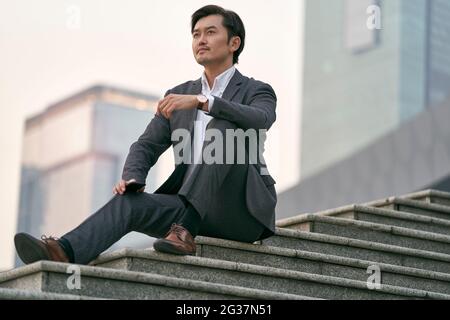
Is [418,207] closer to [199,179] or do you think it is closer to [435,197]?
[435,197]

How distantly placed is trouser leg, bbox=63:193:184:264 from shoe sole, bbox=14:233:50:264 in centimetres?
19

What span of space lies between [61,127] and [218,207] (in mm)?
189205

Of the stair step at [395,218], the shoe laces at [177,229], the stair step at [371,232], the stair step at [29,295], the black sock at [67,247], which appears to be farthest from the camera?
the stair step at [395,218]

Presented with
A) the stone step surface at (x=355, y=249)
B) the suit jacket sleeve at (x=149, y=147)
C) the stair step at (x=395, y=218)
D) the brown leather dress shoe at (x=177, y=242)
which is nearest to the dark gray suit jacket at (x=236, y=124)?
the suit jacket sleeve at (x=149, y=147)

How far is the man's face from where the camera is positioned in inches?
346

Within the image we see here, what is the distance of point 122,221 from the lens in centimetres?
801

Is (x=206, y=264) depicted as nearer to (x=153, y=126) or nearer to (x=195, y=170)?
(x=195, y=170)

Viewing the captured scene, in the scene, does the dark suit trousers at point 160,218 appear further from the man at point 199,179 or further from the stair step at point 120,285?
the stair step at point 120,285

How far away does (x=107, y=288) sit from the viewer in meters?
7.34

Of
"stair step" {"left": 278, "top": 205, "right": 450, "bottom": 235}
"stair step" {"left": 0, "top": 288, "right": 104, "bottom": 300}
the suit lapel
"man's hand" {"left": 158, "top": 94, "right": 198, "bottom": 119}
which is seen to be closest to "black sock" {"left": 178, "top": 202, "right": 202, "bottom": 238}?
"man's hand" {"left": 158, "top": 94, "right": 198, "bottom": 119}

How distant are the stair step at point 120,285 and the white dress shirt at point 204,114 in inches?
40.0

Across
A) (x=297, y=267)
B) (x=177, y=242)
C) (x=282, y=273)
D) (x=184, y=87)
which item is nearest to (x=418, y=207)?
(x=297, y=267)

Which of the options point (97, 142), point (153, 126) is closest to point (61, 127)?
point (97, 142)

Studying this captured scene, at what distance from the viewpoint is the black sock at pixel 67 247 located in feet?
25.3
